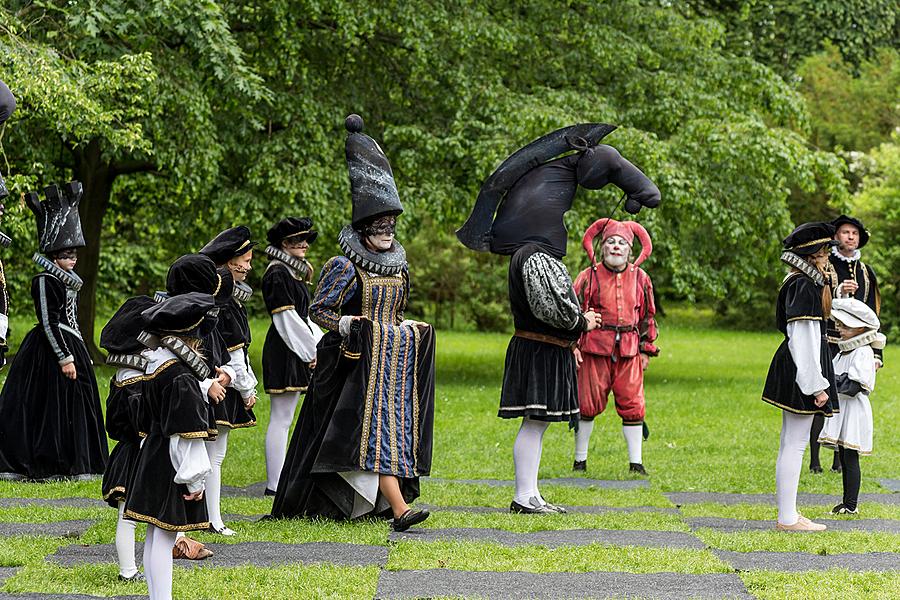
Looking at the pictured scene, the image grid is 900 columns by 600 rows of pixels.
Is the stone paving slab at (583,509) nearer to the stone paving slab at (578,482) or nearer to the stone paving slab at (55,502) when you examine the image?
the stone paving slab at (578,482)

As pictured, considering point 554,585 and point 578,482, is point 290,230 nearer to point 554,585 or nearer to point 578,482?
point 578,482

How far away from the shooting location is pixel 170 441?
5977 millimetres

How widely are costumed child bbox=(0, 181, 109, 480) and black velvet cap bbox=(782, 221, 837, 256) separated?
545 centimetres

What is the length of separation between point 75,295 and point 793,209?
26.9 meters

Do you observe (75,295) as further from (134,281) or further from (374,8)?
(134,281)

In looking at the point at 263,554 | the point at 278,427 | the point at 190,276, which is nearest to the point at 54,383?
the point at 278,427

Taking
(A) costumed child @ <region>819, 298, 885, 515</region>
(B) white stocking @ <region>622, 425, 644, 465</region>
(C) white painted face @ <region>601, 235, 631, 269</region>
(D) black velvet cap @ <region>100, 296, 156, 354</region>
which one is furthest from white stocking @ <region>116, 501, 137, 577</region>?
(C) white painted face @ <region>601, 235, 631, 269</region>

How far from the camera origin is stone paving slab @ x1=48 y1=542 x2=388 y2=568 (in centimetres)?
716

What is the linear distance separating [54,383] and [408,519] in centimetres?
386

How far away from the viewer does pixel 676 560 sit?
23.6 ft

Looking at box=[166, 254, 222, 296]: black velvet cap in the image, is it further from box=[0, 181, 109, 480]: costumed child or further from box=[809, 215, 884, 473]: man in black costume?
box=[809, 215, 884, 473]: man in black costume

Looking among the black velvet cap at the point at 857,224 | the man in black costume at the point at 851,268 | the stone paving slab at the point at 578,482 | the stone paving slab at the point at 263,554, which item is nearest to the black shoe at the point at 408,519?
the stone paving slab at the point at 263,554

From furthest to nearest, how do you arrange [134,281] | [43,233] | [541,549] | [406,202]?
[134,281] < [406,202] < [43,233] < [541,549]

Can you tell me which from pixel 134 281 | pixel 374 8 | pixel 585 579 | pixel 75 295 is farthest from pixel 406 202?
pixel 585 579
